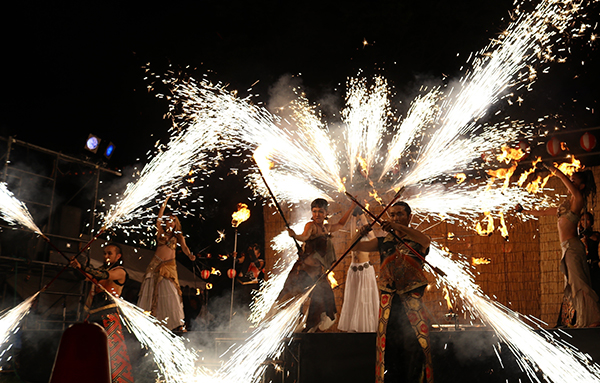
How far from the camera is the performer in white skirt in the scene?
23.5ft

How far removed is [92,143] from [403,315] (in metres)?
6.62

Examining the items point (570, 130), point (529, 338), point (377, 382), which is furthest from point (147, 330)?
point (570, 130)

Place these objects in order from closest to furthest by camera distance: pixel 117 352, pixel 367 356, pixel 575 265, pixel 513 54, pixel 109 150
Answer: pixel 367 356
pixel 117 352
pixel 575 265
pixel 513 54
pixel 109 150

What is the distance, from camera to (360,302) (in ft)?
23.8

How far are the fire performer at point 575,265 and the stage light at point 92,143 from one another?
6827 millimetres

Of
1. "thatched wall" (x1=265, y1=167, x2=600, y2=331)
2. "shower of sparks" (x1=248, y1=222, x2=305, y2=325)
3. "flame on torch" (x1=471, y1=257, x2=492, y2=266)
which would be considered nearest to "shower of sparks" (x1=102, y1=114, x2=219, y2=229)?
"thatched wall" (x1=265, y1=167, x2=600, y2=331)

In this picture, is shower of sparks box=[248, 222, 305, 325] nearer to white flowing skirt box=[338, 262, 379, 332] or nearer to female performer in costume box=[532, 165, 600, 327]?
white flowing skirt box=[338, 262, 379, 332]

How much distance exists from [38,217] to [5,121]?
1.65 m

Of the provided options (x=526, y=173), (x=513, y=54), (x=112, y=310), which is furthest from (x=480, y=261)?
(x=112, y=310)

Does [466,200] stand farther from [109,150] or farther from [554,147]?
[109,150]

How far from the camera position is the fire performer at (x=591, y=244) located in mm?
6621

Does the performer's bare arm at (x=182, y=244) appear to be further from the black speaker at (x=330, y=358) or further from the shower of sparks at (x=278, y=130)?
the black speaker at (x=330, y=358)

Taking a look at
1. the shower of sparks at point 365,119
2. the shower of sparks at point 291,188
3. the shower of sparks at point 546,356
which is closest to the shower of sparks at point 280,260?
the shower of sparks at point 291,188

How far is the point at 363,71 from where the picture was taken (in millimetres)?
10281
